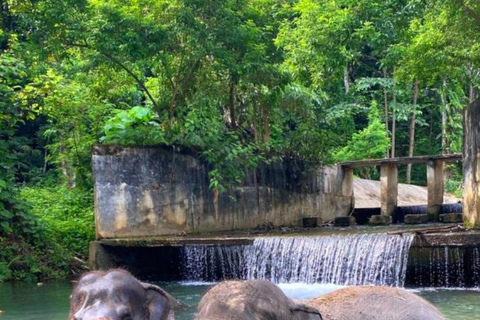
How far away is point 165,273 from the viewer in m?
14.6

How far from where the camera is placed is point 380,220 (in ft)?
62.5

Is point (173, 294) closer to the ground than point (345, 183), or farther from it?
closer to the ground

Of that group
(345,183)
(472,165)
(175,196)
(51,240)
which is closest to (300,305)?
(472,165)

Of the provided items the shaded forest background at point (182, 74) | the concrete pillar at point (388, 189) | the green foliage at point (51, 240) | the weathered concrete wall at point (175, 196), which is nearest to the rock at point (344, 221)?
the concrete pillar at point (388, 189)

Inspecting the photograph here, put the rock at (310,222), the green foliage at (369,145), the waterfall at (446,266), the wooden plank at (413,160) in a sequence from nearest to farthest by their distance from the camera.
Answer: the waterfall at (446,266)
the rock at (310,222)
the wooden plank at (413,160)
the green foliage at (369,145)

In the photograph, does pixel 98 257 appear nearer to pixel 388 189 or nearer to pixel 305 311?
pixel 388 189

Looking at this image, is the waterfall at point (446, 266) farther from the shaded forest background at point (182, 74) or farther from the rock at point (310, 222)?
the rock at point (310, 222)

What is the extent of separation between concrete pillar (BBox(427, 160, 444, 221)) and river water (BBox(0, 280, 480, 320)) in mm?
7173

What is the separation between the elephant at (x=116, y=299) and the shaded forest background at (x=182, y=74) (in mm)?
9243

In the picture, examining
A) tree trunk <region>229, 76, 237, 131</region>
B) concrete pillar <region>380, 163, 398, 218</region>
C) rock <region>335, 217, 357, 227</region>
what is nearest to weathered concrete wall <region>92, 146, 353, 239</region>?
tree trunk <region>229, 76, 237, 131</region>

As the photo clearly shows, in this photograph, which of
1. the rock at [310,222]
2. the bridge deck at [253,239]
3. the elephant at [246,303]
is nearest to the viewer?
the elephant at [246,303]

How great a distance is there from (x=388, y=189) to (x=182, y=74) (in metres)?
6.73

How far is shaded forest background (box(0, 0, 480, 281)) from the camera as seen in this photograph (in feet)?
45.3

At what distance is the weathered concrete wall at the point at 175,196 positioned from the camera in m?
14.0
